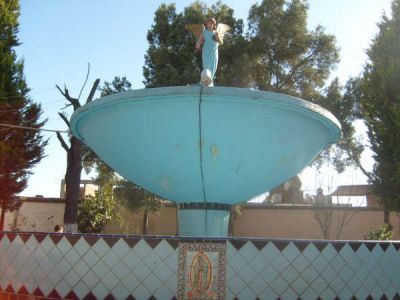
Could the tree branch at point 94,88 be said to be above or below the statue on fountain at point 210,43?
above

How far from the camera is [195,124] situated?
4340 millimetres

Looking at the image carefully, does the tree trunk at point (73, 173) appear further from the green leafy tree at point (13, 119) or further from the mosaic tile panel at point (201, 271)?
the mosaic tile panel at point (201, 271)

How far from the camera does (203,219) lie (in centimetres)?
506

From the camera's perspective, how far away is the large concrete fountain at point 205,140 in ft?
14.0

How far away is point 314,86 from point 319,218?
5053mm

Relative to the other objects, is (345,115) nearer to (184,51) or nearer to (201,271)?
(184,51)

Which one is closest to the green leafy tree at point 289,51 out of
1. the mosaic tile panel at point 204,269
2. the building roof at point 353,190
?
the building roof at point 353,190

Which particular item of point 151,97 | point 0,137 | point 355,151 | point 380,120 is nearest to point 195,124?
point 151,97

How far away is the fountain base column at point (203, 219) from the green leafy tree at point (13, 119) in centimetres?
1180

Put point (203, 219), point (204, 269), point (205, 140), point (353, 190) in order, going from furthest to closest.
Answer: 1. point (353, 190)
2. point (203, 219)
3. point (205, 140)
4. point (204, 269)

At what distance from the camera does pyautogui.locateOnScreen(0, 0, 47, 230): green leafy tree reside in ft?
52.2

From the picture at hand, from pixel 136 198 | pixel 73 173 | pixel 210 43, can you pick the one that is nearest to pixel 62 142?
pixel 73 173

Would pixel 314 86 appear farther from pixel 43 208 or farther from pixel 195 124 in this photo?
pixel 195 124

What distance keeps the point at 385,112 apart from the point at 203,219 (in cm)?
964
